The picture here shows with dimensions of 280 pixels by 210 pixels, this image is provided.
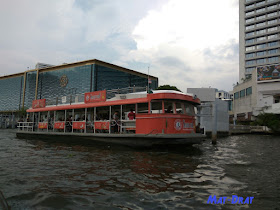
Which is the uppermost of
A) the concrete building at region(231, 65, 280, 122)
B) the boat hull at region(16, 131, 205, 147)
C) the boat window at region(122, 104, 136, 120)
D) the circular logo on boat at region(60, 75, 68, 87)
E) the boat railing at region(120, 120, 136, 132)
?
the circular logo on boat at region(60, 75, 68, 87)

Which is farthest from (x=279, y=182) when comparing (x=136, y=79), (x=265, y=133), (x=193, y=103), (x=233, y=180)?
(x=136, y=79)

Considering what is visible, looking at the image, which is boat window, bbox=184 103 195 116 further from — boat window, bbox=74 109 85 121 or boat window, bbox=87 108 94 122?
boat window, bbox=74 109 85 121

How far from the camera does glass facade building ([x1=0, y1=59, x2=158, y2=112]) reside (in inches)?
2314

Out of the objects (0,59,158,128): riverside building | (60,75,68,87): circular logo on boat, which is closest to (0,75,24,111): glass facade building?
(0,59,158,128): riverside building

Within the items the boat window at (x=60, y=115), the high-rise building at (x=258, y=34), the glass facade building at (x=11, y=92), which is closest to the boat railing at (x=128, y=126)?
the boat window at (x=60, y=115)

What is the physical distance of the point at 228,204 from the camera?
3.89m

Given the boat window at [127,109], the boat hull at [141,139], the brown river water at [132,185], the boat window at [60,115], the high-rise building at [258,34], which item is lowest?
the brown river water at [132,185]

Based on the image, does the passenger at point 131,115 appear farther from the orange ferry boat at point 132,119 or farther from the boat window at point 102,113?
the boat window at point 102,113

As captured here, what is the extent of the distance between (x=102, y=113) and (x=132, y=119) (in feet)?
9.79

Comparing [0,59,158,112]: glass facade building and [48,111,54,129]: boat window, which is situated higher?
[0,59,158,112]: glass facade building

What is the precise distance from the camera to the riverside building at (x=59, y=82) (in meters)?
58.6

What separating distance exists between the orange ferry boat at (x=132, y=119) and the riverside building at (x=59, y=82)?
1477 inches

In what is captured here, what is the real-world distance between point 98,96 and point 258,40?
236ft

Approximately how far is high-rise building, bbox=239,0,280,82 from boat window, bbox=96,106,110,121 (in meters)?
64.9
